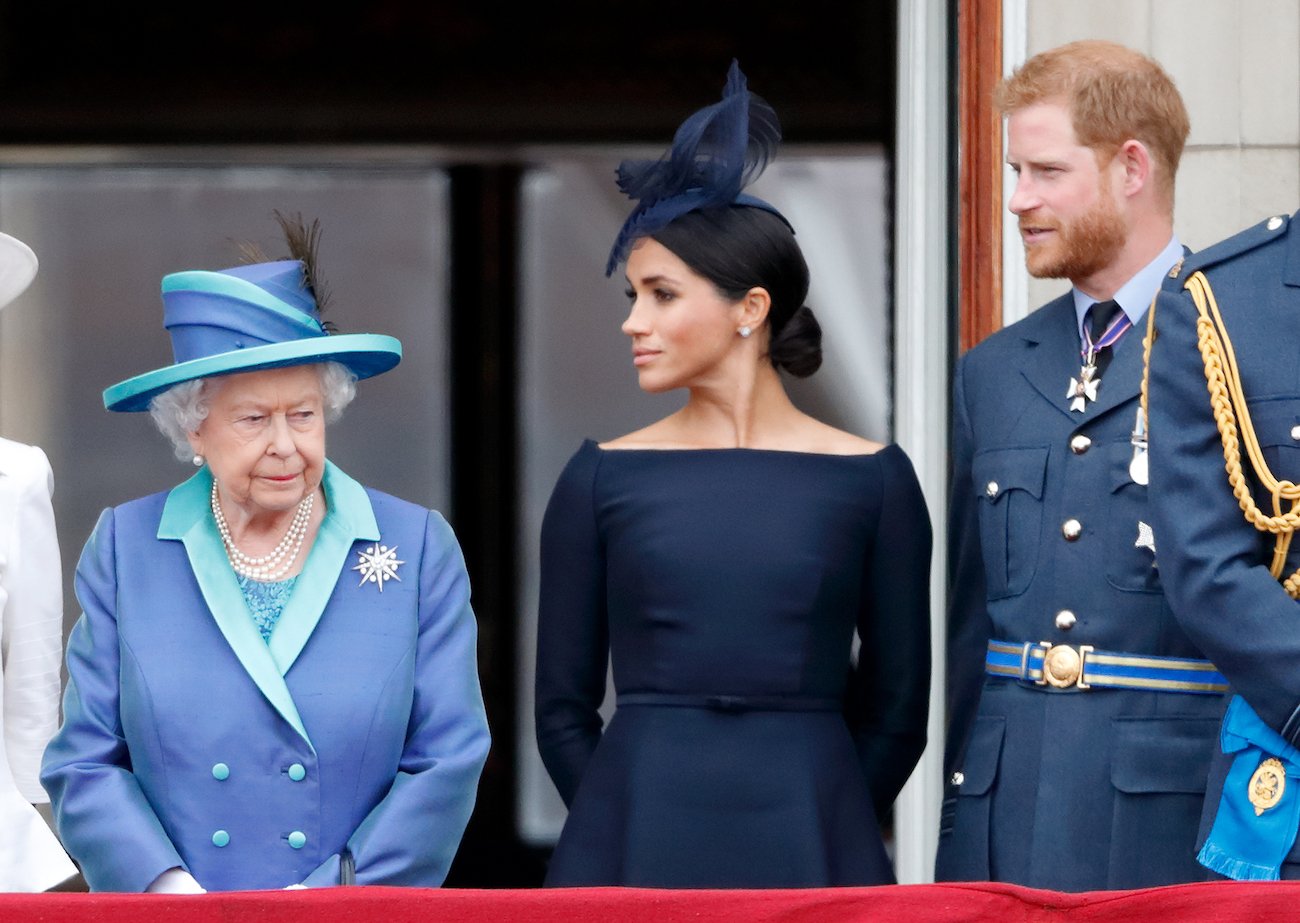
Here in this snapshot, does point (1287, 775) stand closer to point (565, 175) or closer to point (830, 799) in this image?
point (830, 799)

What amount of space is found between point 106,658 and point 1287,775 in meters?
1.50

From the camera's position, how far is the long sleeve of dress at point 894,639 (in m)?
3.27

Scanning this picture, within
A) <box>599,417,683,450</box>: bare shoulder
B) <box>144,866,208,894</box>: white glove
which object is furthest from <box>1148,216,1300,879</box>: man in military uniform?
<box>144,866,208,894</box>: white glove

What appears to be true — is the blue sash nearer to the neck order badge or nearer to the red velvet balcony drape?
the red velvet balcony drape

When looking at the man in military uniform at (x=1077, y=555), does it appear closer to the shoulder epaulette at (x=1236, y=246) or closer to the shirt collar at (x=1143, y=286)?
the shirt collar at (x=1143, y=286)

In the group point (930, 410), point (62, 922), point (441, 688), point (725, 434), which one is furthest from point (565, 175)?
point (62, 922)

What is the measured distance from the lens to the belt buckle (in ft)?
10.0

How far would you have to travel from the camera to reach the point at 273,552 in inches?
115

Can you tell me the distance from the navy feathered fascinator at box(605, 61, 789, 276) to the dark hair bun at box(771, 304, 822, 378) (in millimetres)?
178

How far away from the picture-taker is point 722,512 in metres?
3.23

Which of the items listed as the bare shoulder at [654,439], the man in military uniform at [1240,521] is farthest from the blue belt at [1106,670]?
the bare shoulder at [654,439]

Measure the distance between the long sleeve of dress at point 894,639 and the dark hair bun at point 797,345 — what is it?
0.20 meters

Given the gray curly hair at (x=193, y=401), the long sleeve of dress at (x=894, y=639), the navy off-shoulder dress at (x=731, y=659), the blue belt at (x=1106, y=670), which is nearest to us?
the gray curly hair at (x=193, y=401)

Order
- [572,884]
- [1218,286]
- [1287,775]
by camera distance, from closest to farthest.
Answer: [1287,775] → [1218,286] → [572,884]
